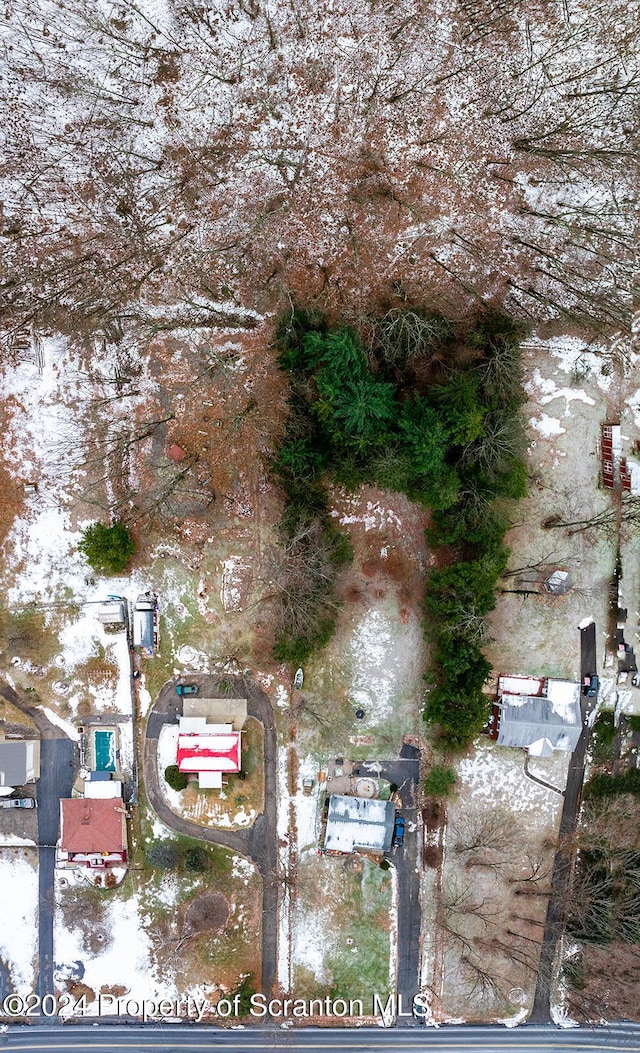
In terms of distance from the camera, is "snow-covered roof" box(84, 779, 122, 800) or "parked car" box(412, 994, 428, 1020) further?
"parked car" box(412, 994, 428, 1020)

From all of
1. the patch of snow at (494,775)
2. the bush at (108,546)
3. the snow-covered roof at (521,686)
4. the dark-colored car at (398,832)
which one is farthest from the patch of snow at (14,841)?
the snow-covered roof at (521,686)

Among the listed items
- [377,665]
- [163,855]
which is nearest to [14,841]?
[163,855]

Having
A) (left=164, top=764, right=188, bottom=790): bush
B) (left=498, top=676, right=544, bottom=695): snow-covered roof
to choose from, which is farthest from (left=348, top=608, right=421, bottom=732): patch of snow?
(left=164, top=764, right=188, bottom=790): bush

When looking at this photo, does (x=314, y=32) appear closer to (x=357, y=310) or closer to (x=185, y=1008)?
(x=357, y=310)

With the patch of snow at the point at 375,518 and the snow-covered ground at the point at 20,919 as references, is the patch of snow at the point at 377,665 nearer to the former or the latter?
the patch of snow at the point at 375,518

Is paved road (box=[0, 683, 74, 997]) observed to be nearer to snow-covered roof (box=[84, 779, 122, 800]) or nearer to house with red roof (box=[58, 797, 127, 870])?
house with red roof (box=[58, 797, 127, 870])
